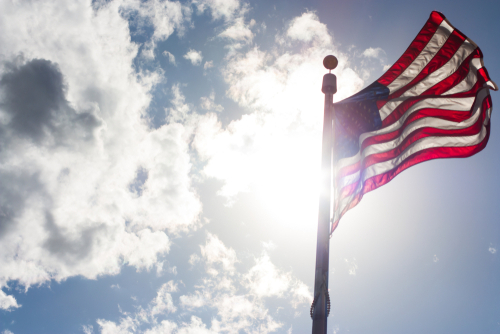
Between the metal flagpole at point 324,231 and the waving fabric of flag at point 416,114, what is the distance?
1.30 m

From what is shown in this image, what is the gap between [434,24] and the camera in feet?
39.5

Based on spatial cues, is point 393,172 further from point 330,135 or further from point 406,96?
point 330,135

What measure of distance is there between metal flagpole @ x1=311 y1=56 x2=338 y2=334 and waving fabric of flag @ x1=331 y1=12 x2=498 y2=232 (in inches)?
51.0

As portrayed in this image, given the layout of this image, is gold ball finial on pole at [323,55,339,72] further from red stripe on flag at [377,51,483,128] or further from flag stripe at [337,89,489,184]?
flag stripe at [337,89,489,184]

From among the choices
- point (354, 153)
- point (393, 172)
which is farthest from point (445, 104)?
point (354, 153)

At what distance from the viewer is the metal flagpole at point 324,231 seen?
771 cm

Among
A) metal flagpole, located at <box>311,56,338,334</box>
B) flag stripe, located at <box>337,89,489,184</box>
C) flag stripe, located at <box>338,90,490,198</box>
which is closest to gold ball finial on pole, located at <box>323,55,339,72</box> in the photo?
metal flagpole, located at <box>311,56,338,334</box>

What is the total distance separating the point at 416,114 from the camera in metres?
12.3

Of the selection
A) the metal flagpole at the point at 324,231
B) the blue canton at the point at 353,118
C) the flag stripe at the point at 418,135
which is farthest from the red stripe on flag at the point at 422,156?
the metal flagpole at the point at 324,231

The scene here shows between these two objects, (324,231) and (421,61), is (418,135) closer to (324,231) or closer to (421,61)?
(421,61)

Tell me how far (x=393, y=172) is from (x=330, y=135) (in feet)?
12.1

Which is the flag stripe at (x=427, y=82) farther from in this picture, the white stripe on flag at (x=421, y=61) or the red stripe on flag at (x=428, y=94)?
the white stripe on flag at (x=421, y=61)

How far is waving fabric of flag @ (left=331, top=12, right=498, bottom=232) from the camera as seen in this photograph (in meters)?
11.6

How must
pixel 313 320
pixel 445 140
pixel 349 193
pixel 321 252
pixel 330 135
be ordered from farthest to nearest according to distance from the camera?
pixel 445 140 < pixel 349 193 < pixel 330 135 < pixel 321 252 < pixel 313 320
